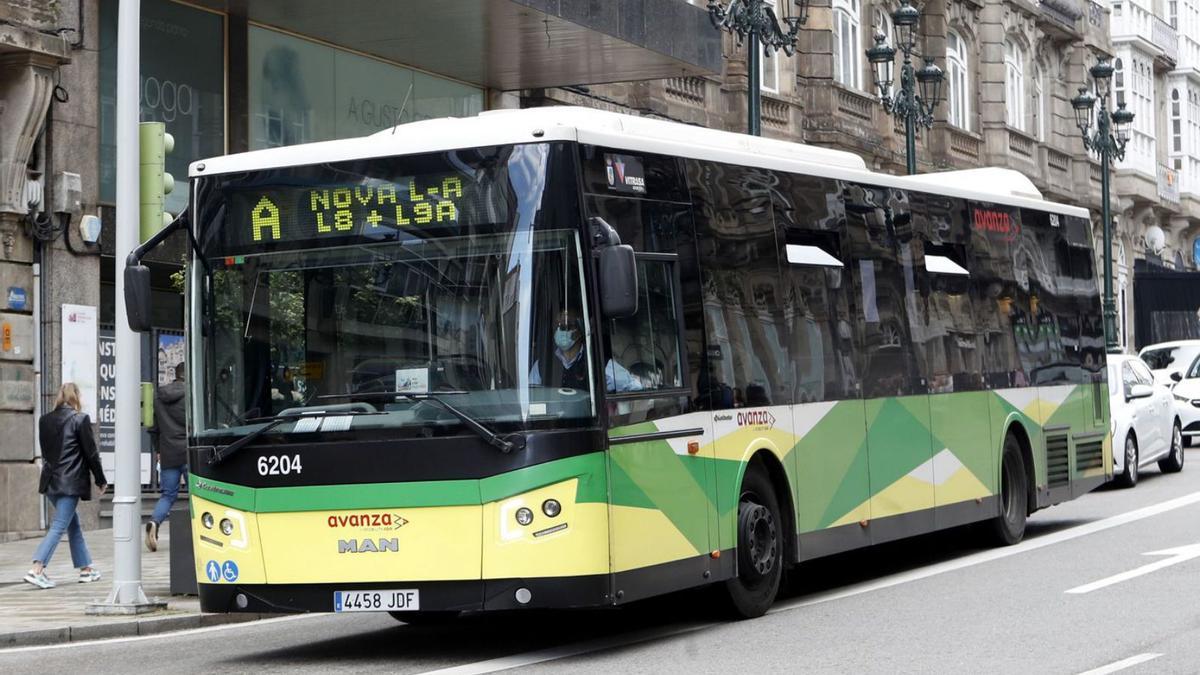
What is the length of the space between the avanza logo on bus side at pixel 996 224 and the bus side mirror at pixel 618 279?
680cm

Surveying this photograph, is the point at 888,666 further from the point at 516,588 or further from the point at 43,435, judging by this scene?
the point at 43,435

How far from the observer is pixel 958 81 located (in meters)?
45.5

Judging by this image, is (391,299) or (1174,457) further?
(1174,457)

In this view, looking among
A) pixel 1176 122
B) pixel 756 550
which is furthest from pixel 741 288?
pixel 1176 122

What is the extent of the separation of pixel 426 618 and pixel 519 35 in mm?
13186

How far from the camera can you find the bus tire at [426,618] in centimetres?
1233

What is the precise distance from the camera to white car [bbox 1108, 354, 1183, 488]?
941 inches

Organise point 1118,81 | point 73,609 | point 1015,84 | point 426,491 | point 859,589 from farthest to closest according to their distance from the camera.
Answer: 1. point 1118,81
2. point 1015,84
3. point 73,609
4. point 859,589
5. point 426,491

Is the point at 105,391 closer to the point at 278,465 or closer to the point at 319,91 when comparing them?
the point at 319,91

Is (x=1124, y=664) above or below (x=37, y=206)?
below

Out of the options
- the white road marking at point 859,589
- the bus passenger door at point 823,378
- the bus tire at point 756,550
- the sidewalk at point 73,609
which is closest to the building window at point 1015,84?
the white road marking at point 859,589

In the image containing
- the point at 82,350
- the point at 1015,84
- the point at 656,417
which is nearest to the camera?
the point at 656,417

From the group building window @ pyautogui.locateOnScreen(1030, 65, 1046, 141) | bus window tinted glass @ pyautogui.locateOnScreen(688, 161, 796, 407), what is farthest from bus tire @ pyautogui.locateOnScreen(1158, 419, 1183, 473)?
building window @ pyautogui.locateOnScreen(1030, 65, 1046, 141)

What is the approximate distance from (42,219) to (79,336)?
132cm
